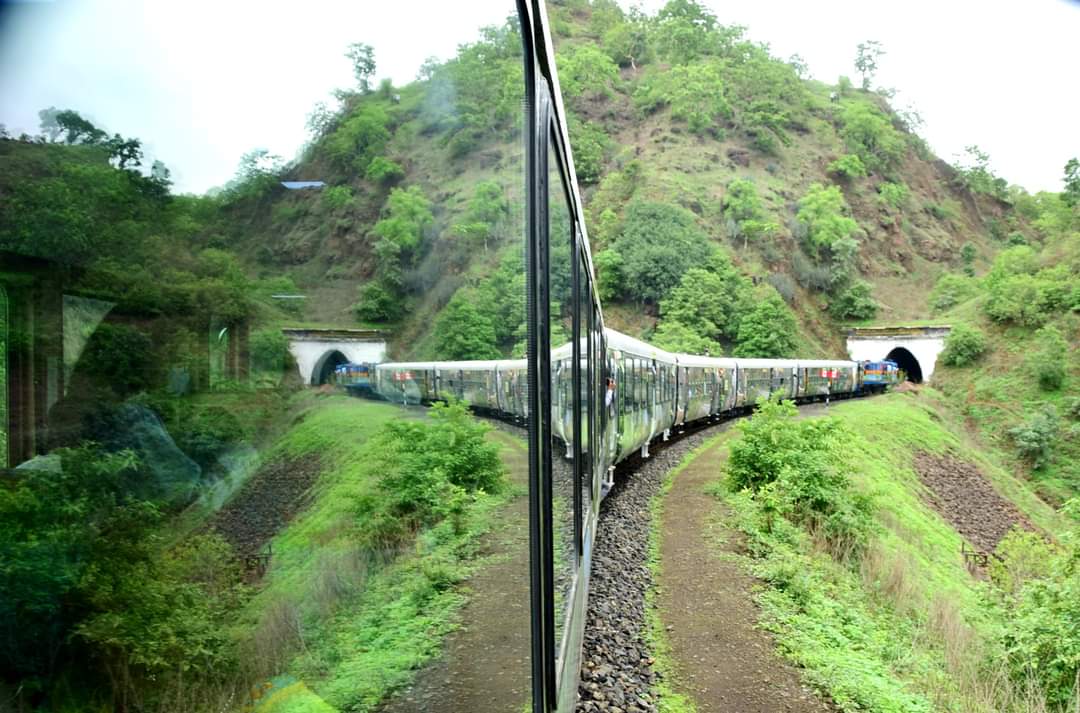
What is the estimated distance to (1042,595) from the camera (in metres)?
8.21

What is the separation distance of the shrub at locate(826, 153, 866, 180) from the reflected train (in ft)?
138

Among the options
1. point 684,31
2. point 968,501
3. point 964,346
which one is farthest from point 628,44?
point 968,501

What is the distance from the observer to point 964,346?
44500mm

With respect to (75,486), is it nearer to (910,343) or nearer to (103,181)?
(103,181)

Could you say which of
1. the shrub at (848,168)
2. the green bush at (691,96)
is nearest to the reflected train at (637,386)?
the shrub at (848,168)

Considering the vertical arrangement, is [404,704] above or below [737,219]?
below

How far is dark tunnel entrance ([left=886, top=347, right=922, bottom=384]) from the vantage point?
5062 centimetres

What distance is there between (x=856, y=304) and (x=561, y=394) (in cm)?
6188

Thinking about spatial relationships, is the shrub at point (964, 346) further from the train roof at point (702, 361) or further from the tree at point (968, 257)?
the train roof at point (702, 361)

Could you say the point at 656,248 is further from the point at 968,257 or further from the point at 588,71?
Result: the point at 968,257

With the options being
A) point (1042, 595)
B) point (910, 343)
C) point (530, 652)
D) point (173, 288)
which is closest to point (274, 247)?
point (173, 288)

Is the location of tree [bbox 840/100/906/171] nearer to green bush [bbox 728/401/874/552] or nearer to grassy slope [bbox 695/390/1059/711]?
grassy slope [bbox 695/390/1059/711]

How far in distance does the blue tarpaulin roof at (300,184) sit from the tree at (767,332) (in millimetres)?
54011

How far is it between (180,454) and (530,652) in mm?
1614
